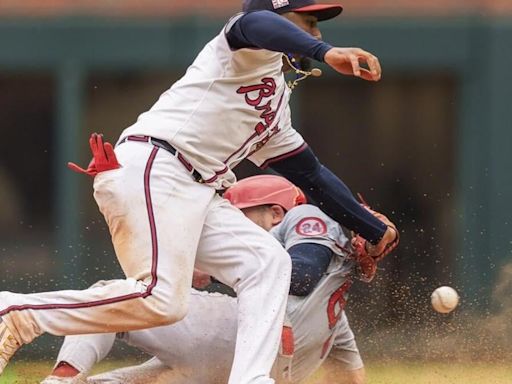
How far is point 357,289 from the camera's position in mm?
7723

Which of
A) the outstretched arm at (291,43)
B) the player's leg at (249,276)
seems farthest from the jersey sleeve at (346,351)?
the outstretched arm at (291,43)

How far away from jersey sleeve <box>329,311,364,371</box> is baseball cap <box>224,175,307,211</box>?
0.64 metres

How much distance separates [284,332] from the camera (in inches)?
221

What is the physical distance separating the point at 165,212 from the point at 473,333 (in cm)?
210

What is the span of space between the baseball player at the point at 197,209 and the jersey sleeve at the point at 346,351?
1.14 meters

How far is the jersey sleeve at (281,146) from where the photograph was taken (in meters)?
5.86

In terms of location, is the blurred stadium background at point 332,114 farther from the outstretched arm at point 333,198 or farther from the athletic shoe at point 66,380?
the athletic shoe at point 66,380

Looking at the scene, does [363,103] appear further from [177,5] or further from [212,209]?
[212,209]

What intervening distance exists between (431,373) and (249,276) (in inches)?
82.1

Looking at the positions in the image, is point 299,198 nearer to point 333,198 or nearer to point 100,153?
point 333,198

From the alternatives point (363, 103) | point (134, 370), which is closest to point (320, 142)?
point (363, 103)

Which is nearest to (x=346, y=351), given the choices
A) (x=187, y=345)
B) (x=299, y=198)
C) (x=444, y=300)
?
(x=444, y=300)

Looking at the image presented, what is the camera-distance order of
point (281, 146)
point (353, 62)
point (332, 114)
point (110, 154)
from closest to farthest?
point (353, 62) < point (110, 154) < point (281, 146) < point (332, 114)

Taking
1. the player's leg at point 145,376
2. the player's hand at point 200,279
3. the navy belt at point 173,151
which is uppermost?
the navy belt at point 173,151
